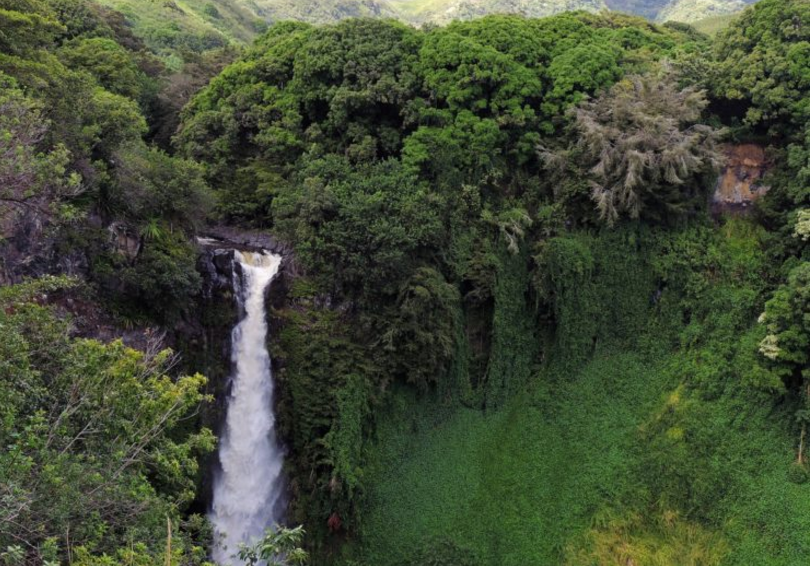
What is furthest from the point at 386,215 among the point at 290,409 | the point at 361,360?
the point at 290,409

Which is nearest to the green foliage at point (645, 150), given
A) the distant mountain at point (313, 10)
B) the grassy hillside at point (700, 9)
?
the grassy hillside at point (700, 9)

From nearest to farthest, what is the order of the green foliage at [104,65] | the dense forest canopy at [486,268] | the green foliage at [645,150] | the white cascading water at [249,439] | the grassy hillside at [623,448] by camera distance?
1. the dense forest canopy at [486,268]
2. the grassy hillside at [623,448]
3. the white cascading water at [249,439]
4. the green foliage at [645,150]
5. the green foliage at [104,65]

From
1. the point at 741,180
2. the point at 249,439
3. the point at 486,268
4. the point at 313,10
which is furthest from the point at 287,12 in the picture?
the point at 249,439

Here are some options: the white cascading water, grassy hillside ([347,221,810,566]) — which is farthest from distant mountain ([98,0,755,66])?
grassy hillside ([347,221,810,566])

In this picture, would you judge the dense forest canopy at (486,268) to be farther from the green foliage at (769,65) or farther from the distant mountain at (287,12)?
the distant mountain at (287,12)

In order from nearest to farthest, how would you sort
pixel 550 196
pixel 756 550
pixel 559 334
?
pixel 756 550 → pixel 559 334 → pixel 550 196

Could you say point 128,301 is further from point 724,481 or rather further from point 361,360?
point 724,481

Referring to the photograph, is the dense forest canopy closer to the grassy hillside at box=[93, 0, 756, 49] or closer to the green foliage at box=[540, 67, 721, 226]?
the green foliage at box=[540, 67, 721, 226]
